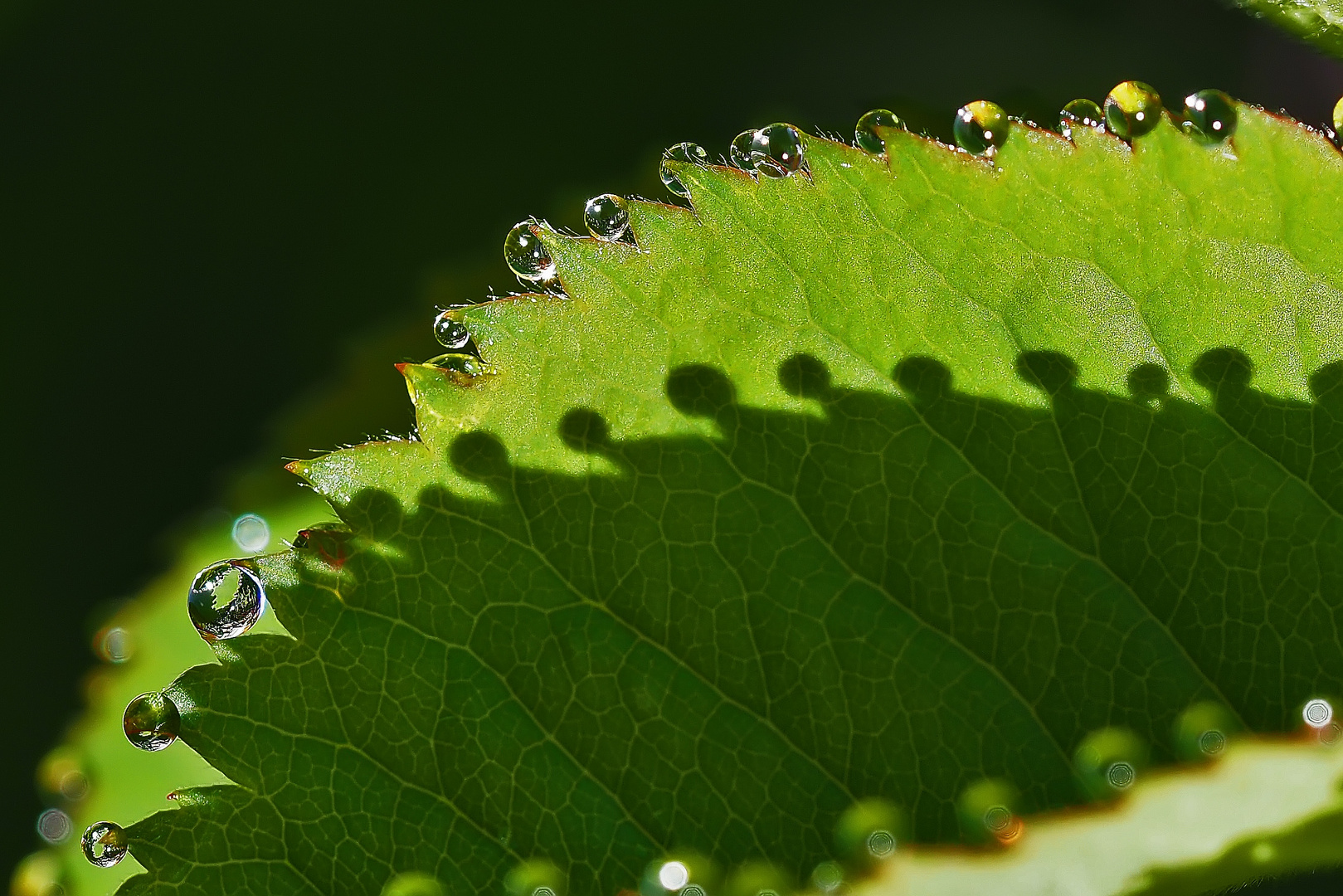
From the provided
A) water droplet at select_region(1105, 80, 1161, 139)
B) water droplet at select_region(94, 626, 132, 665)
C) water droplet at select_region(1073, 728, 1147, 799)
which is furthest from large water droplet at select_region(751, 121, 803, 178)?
water droplet at select_region(94, 626, 132, 665)

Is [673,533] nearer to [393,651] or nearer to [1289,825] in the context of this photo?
[393,651]

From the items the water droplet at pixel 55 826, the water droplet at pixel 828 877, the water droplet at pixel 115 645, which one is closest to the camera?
the water droplet at pixel 828 877

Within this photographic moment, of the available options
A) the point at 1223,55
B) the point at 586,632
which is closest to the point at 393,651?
the point at 586,632

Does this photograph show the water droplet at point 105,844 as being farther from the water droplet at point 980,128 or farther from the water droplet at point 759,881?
the water droplet at point 980,128

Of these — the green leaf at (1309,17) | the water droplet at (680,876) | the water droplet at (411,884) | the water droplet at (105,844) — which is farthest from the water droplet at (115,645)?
the green leaf at (1309,17)

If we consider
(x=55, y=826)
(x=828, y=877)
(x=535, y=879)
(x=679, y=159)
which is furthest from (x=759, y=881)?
(x=55, y=826)

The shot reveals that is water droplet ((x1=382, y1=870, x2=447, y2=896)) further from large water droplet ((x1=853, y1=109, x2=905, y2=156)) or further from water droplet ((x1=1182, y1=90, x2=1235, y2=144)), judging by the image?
water droplet ((x1=1182, y1=90, x2=1235, y2=144))
